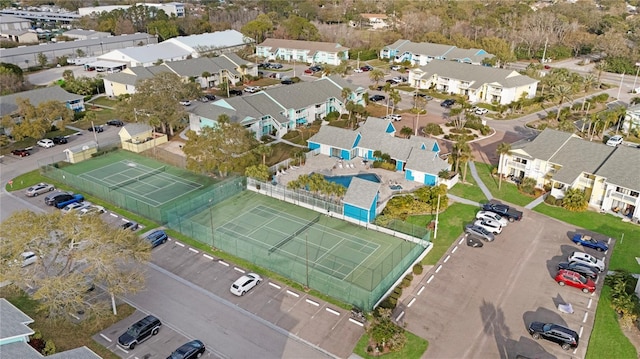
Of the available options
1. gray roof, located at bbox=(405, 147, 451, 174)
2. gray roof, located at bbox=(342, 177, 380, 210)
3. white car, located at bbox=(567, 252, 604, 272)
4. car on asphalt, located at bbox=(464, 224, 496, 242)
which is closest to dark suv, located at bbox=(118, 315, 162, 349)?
gray roof, located at bbox=(342, 177, 380, 210)

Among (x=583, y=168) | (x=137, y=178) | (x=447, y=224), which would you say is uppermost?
(x=583, y=168)

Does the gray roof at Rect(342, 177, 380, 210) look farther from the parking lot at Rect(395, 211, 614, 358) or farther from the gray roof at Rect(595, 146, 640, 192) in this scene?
the gray roof at Rect(595, 146, 640, 192)

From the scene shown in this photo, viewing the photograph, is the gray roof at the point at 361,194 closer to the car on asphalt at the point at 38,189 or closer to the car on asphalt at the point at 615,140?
the car on asphalt at the point at 38,189

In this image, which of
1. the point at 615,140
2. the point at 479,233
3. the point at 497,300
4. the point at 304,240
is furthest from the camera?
the point at 615,140

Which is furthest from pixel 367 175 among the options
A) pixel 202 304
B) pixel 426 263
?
pixel 202 304

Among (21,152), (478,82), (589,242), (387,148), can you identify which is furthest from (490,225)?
(21,152)

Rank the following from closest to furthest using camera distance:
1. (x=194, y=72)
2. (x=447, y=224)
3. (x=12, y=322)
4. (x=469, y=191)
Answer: (x=12, y=322), (x=447, y=224), (x=469, y=191), (x=194, y=72)

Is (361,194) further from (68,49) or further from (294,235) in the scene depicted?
(68,49)
